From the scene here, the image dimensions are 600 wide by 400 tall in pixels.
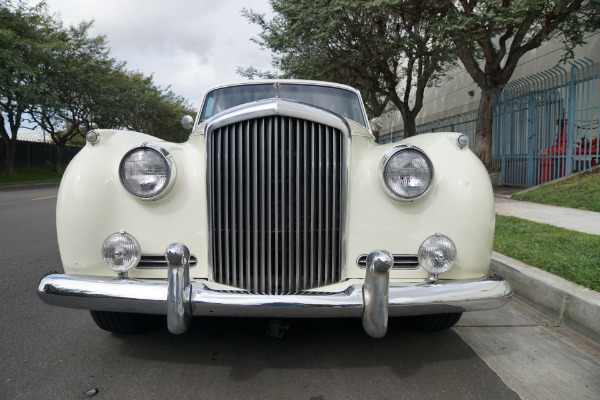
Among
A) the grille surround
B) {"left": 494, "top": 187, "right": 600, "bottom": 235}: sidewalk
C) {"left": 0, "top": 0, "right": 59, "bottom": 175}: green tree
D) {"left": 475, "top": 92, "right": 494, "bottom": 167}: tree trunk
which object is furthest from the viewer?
{"left": 0, "top": 0, "right": 59, "bottom": 175}: green tree

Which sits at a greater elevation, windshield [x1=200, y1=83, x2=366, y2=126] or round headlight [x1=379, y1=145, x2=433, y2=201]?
windshield [x1=200, y1=83, x2=366, y2=126]

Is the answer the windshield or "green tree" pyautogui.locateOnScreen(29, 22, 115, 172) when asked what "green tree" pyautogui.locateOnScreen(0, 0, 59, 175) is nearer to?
"green tree" pyautogui.locateOnScreen(29, 22, 115, 172)

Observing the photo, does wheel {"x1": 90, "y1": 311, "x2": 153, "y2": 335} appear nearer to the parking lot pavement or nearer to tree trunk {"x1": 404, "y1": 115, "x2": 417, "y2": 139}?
→ the parking lot pavement

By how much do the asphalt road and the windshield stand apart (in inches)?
73.5

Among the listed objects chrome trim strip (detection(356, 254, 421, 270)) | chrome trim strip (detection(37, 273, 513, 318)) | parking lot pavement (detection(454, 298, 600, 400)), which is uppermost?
chrome trim strip (detection(356, 254, 421, 270))

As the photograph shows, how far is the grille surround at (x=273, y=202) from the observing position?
7.43 feet

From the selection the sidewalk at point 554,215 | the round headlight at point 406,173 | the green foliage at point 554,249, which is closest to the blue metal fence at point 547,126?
the sidewalk at point 554,215

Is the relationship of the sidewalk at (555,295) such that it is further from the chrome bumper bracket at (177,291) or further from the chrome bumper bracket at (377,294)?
the chrome bumper bracket at (177,291)

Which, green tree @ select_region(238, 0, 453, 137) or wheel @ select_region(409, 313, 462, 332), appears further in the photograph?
green tree @ select_region(238, 0, 453, 137)

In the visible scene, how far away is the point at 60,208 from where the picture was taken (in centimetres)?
241

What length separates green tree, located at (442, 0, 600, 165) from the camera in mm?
7938

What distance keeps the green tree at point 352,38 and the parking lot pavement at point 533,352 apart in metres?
6.98

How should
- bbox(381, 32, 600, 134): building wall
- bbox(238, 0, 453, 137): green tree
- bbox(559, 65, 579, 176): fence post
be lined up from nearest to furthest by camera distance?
bbox(559, 65, 579, 176): fence post → bbox(238, 0, 453, 137): green tree → bbox(381, 32, 600, 134): building wall

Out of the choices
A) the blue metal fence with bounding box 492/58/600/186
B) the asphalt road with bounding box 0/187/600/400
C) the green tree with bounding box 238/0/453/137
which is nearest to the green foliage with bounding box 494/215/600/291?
the asphalt road with bounding box 0/187/600/400
